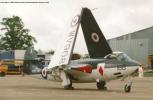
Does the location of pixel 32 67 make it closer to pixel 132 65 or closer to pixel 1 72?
pixel 132 65

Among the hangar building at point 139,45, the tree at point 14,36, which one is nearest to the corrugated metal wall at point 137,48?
the hangar building at point 139,45

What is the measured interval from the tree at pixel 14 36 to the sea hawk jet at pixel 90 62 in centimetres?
10225

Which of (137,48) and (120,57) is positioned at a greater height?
(137,48)

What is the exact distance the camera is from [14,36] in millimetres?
136750

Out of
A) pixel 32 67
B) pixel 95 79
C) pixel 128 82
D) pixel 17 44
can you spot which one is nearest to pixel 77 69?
pixel 95 79

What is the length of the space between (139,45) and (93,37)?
58.7 m

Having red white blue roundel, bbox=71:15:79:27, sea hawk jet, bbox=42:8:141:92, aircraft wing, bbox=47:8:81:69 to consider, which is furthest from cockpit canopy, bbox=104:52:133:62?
red white blue roundel, bbox=71:15:79:27

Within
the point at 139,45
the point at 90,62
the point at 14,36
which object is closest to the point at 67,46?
the point at 90,62

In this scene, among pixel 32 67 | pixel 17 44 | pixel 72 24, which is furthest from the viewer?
pixel 17 44

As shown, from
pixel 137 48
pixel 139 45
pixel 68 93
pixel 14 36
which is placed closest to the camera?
pixel 68 93

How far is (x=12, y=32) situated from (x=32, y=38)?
18.9 feet

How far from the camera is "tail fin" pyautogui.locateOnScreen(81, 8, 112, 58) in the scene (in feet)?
94.5

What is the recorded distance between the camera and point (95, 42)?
95.1ft

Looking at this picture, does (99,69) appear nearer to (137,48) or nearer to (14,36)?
(137,48)
